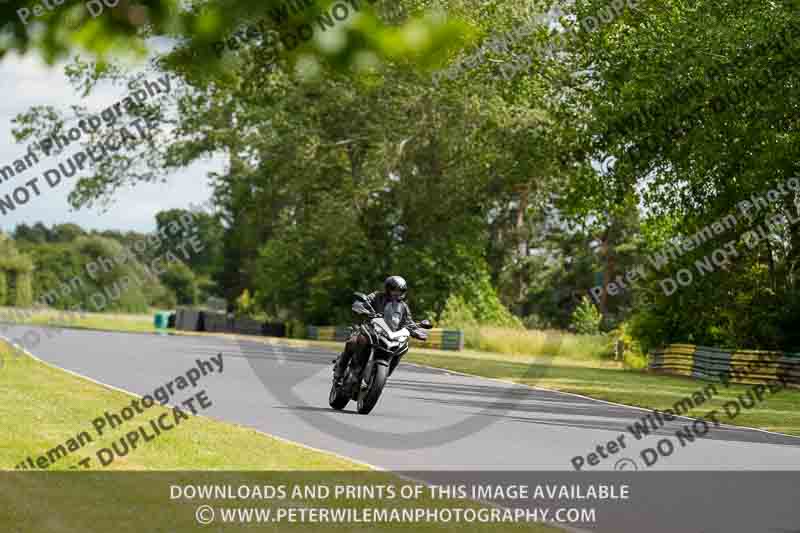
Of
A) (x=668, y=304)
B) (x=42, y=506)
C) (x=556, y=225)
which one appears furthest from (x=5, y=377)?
(x=556, y=225)

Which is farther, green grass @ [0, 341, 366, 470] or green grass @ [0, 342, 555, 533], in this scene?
green grass @ [0, 341, 366, 470]

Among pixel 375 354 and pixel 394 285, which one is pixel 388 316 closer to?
pixel 394 285

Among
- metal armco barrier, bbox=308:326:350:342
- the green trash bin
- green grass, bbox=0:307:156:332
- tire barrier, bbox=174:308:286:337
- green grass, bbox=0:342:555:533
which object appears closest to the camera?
green grass, bbox=0:342:555:533

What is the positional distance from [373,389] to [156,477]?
6194mm

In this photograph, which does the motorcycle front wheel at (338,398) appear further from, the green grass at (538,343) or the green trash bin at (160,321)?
the green trash bin at (160,321)

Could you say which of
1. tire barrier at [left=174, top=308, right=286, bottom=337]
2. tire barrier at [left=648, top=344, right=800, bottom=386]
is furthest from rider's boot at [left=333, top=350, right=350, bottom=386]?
tire barrier at [left=174, top=308, right=286, bottom=337]

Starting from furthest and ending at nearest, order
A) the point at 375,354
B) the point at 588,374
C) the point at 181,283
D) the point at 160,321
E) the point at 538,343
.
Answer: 1. the point at 181,283
2. the point at 160,321
3. the point at 538,343
4. the point at 588,374
5. the point at 375,354

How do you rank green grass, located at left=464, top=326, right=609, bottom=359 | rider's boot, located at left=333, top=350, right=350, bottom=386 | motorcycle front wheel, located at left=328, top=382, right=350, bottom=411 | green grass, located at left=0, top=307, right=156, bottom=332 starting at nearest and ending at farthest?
rider's boot, located at left=333, top=350, right=350, bottom=386 → motorcycle front wheel, located at left=328, top=382, right=350, bottom=411 → green grass, located at left=464, top=326, right=609, bottom=359 → green grass, located at left=0, top=307, right=156, bottom=332

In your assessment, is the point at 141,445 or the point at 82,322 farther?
the point at 82,322

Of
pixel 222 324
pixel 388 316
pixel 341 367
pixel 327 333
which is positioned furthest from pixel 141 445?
pixel 222 324

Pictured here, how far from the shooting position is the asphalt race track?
12547 mm

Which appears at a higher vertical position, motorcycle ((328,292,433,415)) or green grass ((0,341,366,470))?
motorcycle ((328,292,433,415))

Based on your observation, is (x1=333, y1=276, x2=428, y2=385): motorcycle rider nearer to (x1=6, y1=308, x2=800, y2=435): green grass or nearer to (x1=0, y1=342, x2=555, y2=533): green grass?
(x1=0, y1=342, x2=555, y2=533): green grass

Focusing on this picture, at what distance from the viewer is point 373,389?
16031 mm
